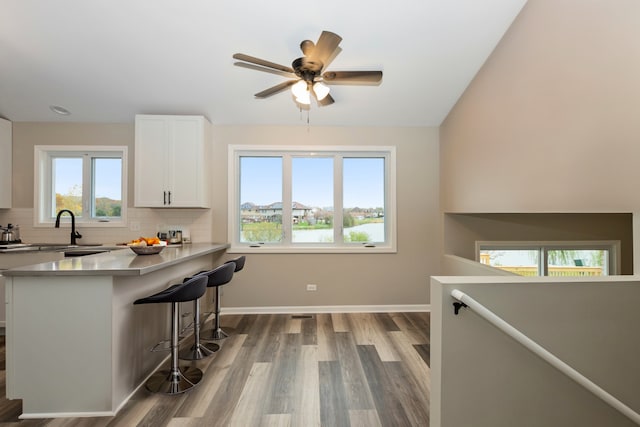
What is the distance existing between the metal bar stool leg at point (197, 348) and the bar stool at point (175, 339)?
0.34 metres

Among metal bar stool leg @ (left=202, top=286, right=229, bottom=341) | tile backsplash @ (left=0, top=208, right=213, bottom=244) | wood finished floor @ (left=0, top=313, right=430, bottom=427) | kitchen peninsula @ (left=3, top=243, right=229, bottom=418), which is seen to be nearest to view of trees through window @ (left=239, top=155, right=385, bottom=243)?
tile backsplash @ (left=0, top=208, right=213, bottom=244)

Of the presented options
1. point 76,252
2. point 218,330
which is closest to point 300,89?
point 218,330

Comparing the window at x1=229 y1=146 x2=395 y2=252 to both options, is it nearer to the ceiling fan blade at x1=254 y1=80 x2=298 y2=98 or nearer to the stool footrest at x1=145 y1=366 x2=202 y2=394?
the ceiling fan blade at x1=254 y1=80 x2=298 y2=98

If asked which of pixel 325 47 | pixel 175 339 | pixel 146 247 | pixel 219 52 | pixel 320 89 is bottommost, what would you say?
pixel 175 339

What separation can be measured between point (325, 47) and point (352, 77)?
1.39ft

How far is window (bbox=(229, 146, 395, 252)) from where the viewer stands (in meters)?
4.13

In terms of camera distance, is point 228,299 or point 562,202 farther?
point 228,299

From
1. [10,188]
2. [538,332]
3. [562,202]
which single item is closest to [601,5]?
[562,202]

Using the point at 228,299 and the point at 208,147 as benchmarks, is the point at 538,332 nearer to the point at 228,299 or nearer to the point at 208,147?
the point at 228,299

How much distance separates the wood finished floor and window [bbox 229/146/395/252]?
1.24 metres

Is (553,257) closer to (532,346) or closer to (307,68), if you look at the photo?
(532,346)

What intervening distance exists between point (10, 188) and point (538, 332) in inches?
226

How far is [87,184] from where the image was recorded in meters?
4.00

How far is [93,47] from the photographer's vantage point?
2877mm
